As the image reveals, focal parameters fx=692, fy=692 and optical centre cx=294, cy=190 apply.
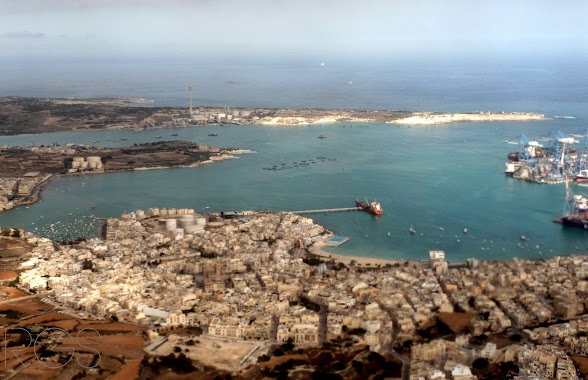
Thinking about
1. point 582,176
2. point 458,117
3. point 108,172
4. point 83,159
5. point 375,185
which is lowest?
point 108,172

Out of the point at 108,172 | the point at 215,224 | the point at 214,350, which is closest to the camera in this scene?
the point at 214,350

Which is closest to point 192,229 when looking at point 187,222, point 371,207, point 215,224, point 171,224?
point 187,222

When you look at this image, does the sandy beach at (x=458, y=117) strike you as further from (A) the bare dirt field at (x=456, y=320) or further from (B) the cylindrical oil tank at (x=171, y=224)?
(A) the bare dirt field at (x=456, y=320)

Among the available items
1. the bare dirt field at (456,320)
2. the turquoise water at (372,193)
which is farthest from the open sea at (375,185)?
the bare dirt field at (456,320)

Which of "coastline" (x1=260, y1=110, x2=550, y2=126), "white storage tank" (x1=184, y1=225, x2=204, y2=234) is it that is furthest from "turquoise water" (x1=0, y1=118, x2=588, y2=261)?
"coastline" (x1=260, y1=110, x2=550, y2=126)

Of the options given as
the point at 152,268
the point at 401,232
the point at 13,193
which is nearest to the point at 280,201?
the point at 401,232

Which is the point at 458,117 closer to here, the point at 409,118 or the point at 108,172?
the point at 409,118

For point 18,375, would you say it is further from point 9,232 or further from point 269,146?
point 269,146

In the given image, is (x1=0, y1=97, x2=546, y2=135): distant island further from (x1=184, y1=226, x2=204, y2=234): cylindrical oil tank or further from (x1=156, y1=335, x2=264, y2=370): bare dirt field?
(x1=156, y1=335, x2=264, y2=370): bare dirt field
